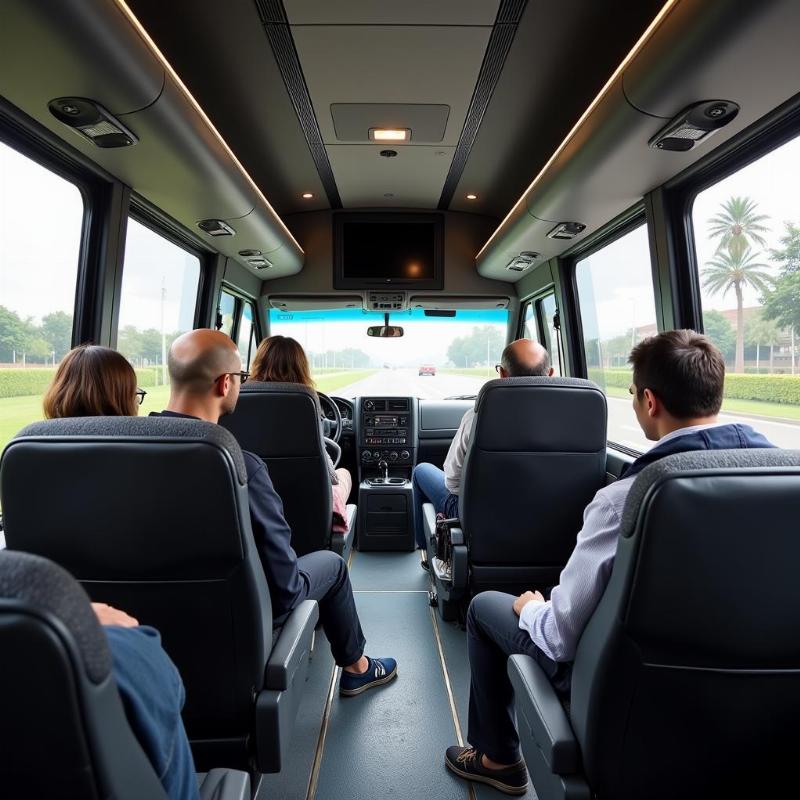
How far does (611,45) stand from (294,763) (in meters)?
3.41

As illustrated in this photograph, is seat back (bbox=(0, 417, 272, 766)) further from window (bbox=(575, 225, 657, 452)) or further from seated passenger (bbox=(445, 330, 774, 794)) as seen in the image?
window (bbox=(575, 225, 657, 452))

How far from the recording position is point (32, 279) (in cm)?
268

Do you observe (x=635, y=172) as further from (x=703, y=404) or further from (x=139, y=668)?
(x=139, y=668)

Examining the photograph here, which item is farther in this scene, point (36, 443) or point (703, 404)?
point (703, 404)

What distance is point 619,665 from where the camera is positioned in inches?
45.2

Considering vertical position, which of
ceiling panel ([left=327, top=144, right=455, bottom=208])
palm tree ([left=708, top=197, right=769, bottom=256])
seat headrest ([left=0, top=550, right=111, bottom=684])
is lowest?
seat headrest ([left=0, top=550, right=111, bottom=684])

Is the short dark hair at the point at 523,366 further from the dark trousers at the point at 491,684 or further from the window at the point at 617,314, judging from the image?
the dark trousers at the point at 491,684

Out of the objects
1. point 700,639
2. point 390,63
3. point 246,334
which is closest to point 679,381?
point 700,639

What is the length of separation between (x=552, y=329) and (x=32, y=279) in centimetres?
423

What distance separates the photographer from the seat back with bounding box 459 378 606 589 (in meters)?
2.53

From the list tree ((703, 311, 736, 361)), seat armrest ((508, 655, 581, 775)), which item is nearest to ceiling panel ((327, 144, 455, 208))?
tree ((703, 311, 736, 361))

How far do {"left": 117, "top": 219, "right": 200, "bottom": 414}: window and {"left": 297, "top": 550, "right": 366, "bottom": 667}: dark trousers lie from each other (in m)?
1.46

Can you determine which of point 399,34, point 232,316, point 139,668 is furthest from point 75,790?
point 232,316

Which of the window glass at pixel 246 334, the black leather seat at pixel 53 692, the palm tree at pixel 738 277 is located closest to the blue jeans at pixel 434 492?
the palm tree at pixel 738 277
